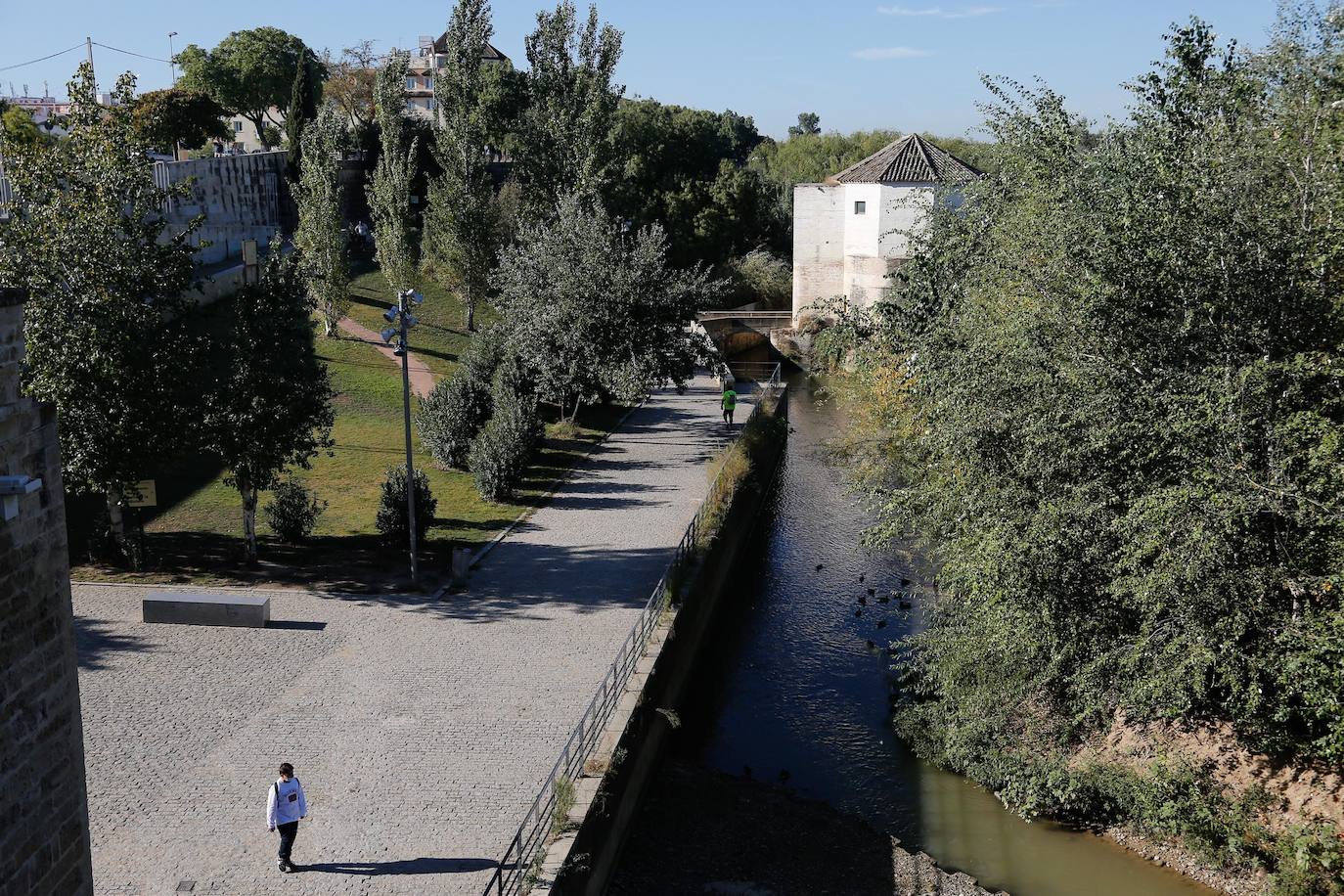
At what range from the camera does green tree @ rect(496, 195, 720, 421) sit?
2636cm

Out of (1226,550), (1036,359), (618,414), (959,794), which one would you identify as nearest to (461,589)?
(959,794)

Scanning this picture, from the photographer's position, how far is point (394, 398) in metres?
30.7

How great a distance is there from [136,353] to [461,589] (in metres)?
5.71

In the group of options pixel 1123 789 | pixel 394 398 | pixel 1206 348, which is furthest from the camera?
pixel 394 398

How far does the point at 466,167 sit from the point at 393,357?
7.27 meters

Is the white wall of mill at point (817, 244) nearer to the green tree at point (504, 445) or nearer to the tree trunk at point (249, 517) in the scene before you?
the green tree at point (504, 445)

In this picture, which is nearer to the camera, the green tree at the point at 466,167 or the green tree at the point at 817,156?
the green tree at the point at 466,167

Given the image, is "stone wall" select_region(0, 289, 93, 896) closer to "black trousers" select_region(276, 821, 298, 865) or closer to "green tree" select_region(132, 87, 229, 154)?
"black trousers" select_region(276, 821, 298, 865)

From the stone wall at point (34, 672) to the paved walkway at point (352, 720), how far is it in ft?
9.17

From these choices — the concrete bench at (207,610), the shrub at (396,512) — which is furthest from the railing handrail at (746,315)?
the concrete bench at (207,610)

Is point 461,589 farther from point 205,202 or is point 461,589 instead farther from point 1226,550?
point 205,202

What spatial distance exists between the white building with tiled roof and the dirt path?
13613 millimetres

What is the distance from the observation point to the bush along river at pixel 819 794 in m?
12.9

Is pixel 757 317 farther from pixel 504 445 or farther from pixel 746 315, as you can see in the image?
pixel 504 445
